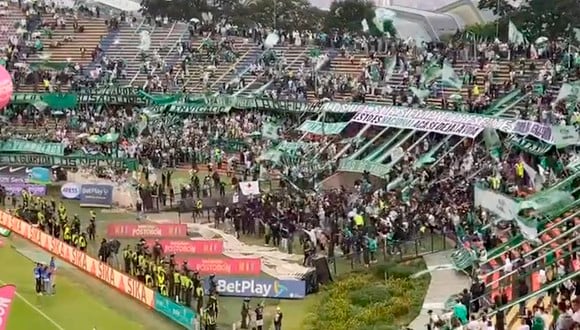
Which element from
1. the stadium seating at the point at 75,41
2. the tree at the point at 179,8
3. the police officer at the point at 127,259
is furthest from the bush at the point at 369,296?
the tree at the point at 179,8

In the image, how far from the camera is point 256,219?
37.7 metres

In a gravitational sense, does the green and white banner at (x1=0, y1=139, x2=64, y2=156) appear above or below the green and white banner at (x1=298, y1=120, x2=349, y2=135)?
below

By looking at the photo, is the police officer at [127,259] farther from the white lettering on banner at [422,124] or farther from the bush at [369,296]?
the white lettering on banner at [422,124]

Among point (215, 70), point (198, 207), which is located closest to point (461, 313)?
point (198, 207)

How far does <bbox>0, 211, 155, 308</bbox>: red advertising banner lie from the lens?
99.1 feet

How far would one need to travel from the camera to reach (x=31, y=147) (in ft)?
173

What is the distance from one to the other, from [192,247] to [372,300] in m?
7.58

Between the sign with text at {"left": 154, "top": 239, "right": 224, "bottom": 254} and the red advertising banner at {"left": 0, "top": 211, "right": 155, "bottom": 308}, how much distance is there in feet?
7.79

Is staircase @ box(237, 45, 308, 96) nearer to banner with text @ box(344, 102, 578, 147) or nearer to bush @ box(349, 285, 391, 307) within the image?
banner with text @ box(344, 102, 578, 147)

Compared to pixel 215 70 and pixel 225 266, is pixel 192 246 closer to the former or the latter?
pixel 225 266

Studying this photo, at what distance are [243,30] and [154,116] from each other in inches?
493

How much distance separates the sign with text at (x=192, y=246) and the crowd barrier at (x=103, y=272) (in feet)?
7.92

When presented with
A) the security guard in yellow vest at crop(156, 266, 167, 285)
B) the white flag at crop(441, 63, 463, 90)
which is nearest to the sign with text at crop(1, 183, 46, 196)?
the security guard in yellow vest at crop(156, 266, 167, 285)

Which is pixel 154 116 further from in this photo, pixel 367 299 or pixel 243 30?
pixel 367 299
